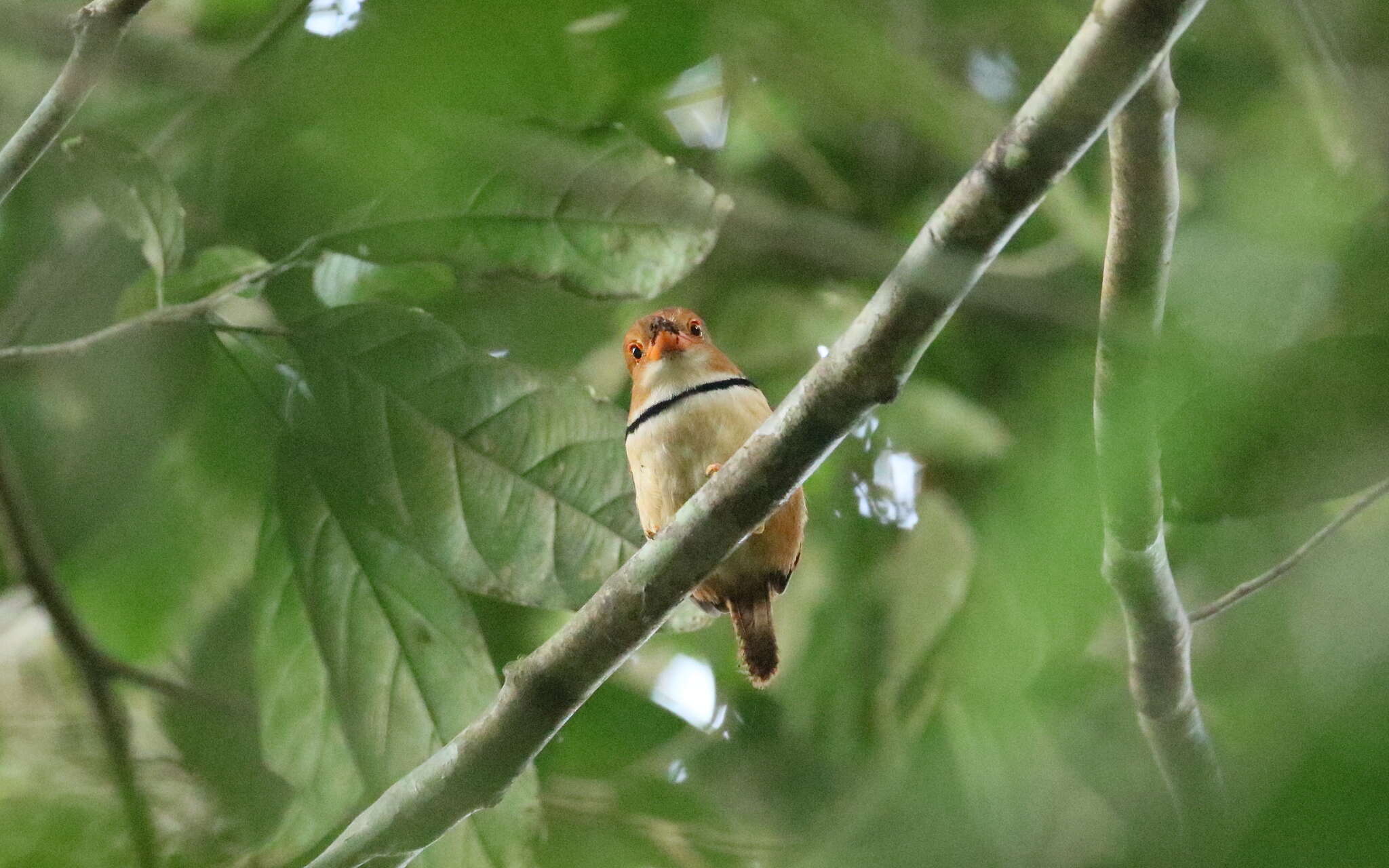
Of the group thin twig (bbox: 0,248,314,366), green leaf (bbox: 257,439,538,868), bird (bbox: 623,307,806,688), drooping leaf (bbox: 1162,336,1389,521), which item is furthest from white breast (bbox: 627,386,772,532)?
drooping leaf (bbox: 1162,336,1389,521)

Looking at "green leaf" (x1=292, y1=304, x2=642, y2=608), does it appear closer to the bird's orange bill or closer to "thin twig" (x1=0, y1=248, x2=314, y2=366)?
"thin twig" (x1=0, y1=248, x2=314, y2=366)

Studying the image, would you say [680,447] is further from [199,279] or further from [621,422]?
[199,279]

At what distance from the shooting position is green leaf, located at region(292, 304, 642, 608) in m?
1.77

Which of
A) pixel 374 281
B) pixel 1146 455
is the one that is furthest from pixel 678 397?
pixel 1146 455

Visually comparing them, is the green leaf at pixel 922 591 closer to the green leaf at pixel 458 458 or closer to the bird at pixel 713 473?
the bird at pixel 713 473

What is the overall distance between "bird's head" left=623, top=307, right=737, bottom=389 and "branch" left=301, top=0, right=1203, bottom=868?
26.8 inches

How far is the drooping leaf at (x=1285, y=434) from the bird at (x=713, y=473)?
3.46 feet

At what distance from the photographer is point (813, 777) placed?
7.85ft

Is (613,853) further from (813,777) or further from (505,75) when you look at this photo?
(505,75)

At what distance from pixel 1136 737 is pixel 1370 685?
722 mm

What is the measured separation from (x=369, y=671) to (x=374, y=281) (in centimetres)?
55

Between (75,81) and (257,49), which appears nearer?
(257,49)

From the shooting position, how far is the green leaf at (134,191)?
173 cm

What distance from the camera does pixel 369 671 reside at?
185cm
